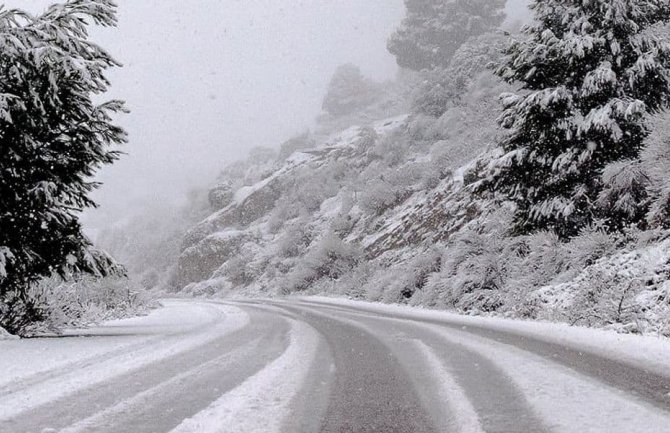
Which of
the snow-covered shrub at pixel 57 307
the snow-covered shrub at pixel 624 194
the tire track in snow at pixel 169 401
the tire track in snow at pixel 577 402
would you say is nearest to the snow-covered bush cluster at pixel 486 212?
the snow-covered shrub at pixel 624 194

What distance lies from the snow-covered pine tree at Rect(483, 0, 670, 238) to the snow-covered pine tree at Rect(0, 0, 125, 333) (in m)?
8.98

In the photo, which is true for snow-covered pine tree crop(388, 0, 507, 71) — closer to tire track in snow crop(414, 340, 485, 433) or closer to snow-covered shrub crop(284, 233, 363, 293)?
snow-covered shrub crop(284, 233, 363, 293)

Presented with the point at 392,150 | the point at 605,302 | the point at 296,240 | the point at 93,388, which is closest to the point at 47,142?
the point at 93,388

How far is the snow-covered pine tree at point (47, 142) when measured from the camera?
7891 mm

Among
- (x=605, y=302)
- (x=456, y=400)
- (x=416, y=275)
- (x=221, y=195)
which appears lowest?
(x=456, y=400)

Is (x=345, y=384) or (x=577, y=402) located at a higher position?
(x=577, y=402)

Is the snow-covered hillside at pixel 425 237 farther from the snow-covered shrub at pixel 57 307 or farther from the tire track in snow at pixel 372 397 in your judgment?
the snow-covered shrub at pixel 57 307

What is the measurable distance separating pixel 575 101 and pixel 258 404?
34.6 ft

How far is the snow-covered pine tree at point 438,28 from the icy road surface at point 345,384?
1878 inches

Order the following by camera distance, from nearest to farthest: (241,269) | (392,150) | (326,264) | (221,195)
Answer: (326,264) → (392,150) → (241,269) → (221,195)

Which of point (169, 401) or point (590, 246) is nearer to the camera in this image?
point (169, 401)

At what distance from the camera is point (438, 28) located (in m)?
51.8

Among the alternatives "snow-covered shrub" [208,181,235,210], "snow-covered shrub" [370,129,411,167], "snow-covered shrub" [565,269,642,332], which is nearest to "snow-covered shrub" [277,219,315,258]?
"snow-covered shrub" [370,129,411,167]

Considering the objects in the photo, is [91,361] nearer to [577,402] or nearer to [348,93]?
[577,402]
